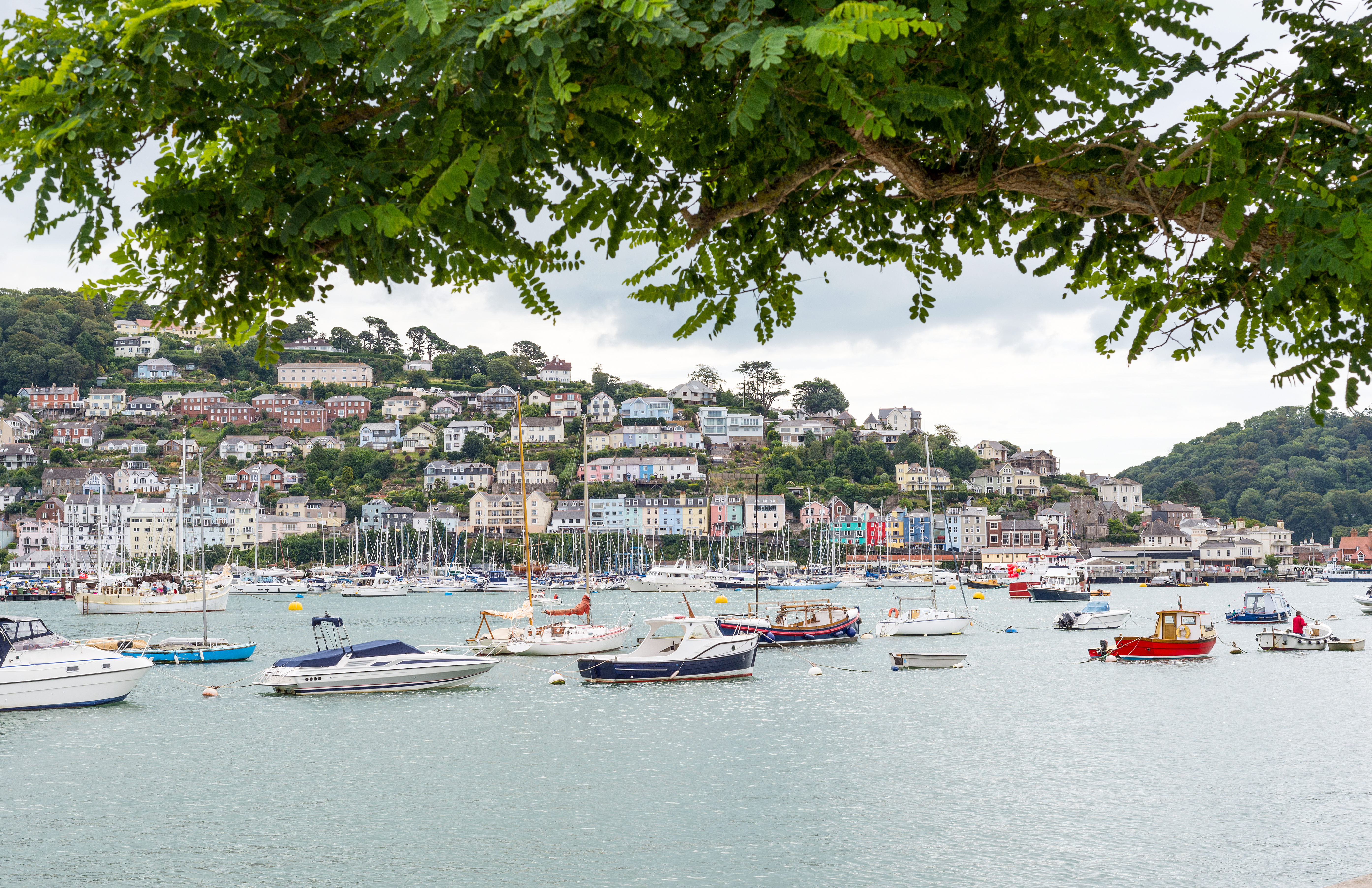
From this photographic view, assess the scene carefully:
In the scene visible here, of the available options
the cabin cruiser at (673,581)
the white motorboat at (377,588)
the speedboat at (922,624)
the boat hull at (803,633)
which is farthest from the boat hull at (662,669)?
the white motorboat at (377,588)

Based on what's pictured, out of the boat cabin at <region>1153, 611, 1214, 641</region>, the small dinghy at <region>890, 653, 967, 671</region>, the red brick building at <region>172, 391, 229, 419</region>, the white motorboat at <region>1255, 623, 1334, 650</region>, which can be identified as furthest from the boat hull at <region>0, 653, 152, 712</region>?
the red brick building at <region>172, 391, 229, 419</region>

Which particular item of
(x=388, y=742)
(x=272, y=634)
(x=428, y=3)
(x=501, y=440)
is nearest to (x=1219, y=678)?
(x=388, y=742)

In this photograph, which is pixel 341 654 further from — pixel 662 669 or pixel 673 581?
pixel 673 581

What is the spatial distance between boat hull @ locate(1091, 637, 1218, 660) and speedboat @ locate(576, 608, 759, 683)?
15691mm

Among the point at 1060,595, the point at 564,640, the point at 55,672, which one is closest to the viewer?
the point at 55,672

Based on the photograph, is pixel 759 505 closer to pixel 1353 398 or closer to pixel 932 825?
pixel 932 825

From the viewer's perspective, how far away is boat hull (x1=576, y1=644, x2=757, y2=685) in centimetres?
3656

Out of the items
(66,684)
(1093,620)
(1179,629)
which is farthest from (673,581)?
(66,684)

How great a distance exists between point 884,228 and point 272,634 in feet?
207

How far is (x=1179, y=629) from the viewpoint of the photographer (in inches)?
1704

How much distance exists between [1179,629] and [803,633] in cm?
1548

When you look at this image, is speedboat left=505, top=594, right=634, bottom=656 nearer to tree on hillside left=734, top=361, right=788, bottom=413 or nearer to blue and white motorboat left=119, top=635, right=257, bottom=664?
blue and white motorboat left=119, top=635, right=257, bottom=664

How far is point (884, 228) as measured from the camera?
6027mm

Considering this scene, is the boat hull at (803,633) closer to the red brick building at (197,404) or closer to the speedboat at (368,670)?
the speedboat at (368,670)
